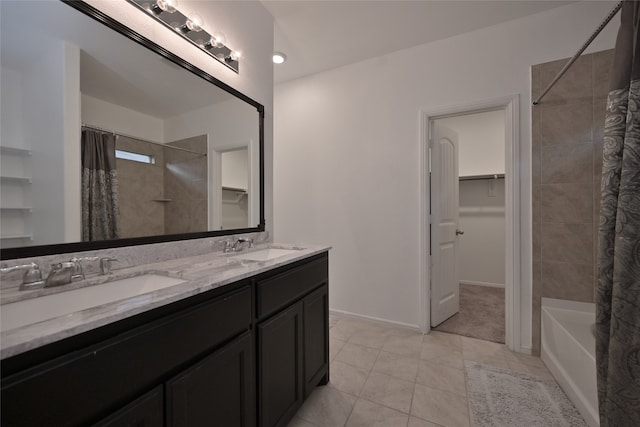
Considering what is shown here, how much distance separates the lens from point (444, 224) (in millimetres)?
2635

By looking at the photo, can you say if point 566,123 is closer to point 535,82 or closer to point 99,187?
point 535,82

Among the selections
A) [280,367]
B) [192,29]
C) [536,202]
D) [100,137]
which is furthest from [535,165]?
[100,137]

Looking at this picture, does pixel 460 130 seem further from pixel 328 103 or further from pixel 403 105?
pixel 328 103

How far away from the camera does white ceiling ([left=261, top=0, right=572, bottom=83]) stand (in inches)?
76.8

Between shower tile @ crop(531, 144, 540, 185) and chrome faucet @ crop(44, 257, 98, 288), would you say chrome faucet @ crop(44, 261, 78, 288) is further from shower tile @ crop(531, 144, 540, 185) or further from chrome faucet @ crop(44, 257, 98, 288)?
shower tile @ crop(531, 144, 540, 185)

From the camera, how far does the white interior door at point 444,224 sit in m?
2.49

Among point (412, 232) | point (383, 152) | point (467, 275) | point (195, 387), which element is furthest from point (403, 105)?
point (467, 275)

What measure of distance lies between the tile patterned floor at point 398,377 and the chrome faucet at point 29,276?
1353mm

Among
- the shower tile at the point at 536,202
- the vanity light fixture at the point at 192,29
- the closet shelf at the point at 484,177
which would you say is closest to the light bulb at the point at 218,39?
the vanity light fixture at the point at 192,29

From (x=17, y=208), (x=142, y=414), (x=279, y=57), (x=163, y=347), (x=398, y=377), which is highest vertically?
(x=279, y=57)

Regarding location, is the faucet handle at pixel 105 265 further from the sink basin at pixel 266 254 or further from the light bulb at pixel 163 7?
the light bulb at pixel 163 7

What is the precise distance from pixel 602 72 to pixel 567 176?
0.76 metres

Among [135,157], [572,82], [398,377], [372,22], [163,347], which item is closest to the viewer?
[163,347]

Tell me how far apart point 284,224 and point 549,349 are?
8.50 ft
